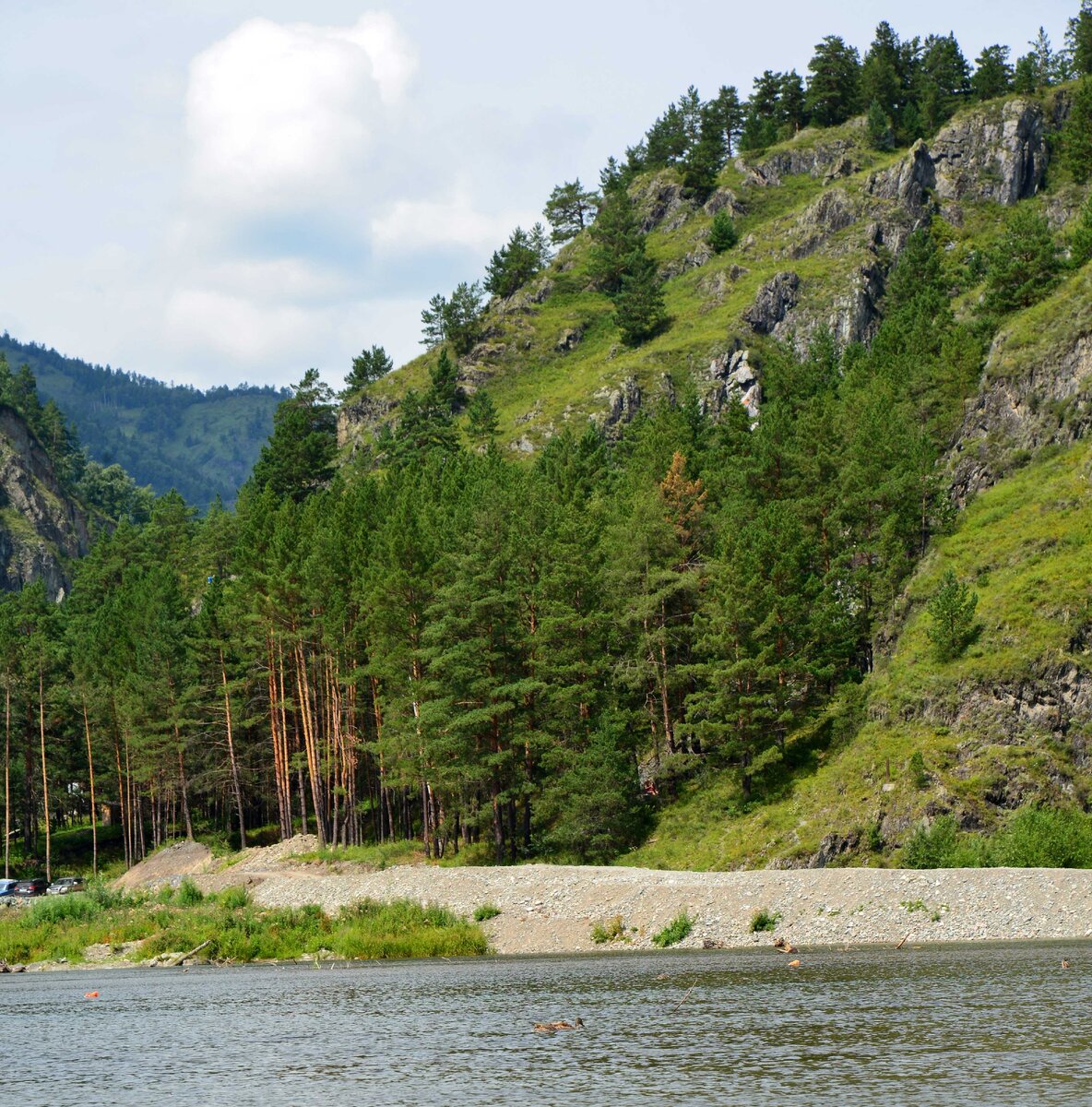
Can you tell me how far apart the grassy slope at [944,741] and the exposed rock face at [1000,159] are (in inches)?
4281

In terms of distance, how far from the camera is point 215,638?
9475cm

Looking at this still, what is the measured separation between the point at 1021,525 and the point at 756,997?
51.5m

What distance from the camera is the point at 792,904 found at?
4522cm

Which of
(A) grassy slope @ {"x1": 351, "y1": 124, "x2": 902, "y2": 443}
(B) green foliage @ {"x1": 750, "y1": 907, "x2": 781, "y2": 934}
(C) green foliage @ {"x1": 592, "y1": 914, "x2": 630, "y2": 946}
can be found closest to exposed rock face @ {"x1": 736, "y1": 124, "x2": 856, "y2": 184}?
(A) grassy slope @ {"x1": 351, "y1": 124, "x2": 902, "y2": 443}

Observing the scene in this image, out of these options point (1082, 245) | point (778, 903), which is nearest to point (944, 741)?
point (778, 903)

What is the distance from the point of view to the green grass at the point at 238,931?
4888cm

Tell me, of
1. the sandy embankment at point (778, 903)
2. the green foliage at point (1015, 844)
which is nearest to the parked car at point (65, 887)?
the sandy embankment at point (778, 903)

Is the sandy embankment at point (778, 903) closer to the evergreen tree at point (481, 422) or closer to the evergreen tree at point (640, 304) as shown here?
the evergreen tree at point (481, 422)

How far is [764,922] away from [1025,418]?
55325 millimetres

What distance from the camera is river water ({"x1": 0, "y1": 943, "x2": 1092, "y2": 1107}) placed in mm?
21766

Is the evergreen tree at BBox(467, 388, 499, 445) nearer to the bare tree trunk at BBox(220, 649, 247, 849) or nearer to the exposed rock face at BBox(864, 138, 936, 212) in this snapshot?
the bare tree trunk at BBox(220, 649, 247, 849)

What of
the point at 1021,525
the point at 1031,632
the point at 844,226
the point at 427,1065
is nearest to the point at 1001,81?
the point at 844,226

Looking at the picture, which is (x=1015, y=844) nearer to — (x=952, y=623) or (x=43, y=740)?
(x=952, y=623)

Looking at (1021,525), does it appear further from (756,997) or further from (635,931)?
(756,997)
